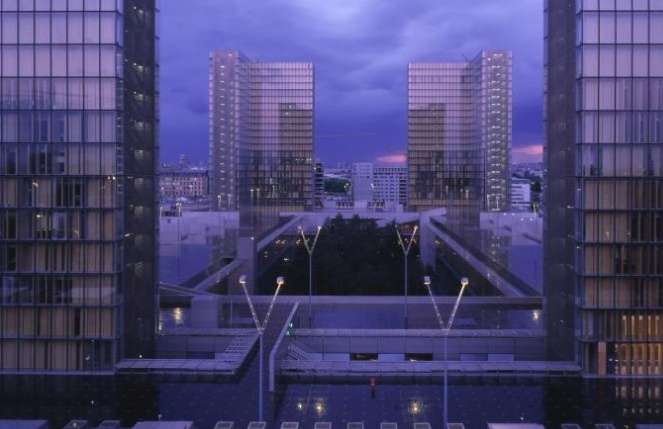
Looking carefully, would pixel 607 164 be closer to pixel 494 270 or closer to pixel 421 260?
pixel 494 270

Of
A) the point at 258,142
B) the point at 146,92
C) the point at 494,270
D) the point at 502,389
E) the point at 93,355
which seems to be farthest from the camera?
the point at 258,142

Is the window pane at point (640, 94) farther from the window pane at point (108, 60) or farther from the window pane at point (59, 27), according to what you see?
the window pane at point (59, 27)

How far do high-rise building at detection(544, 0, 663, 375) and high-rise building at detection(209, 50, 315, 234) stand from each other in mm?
75452

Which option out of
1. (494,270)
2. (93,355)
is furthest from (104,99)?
(494,270)

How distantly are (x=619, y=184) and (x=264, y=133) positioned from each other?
7799 centimetres

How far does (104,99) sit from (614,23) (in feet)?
49.1

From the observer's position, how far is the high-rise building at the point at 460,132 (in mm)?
95938

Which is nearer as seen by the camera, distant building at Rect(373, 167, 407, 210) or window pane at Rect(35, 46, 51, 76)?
window pane at Rect(35, 46, 51, 76)

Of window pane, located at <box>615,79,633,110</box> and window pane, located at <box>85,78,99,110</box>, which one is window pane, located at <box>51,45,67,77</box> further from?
window pane, located at <box>615,79,633,110</box>

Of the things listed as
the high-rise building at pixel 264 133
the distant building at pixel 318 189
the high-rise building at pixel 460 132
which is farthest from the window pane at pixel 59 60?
the distant building at pixel 318 189

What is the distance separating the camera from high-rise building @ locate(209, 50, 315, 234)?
96875 millimetres

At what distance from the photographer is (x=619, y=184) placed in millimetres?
22125

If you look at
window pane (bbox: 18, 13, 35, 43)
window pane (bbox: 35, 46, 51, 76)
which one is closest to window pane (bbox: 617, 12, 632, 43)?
window pane (bbox: 35, 46, 51, 76)

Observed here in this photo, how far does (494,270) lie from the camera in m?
36.8
